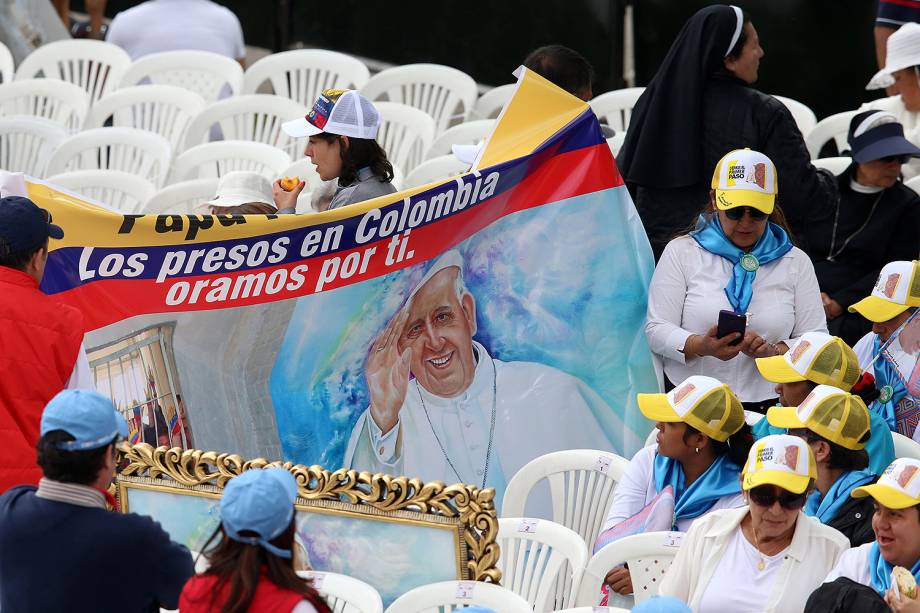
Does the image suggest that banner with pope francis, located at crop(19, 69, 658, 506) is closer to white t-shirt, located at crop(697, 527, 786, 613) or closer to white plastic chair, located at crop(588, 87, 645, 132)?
white t-shirt, located at crop(697, 527, 786, 613)

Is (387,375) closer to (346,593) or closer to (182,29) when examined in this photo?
(346,593)

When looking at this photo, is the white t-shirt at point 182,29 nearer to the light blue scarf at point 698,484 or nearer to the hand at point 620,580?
the light blue scarf at point 698,484

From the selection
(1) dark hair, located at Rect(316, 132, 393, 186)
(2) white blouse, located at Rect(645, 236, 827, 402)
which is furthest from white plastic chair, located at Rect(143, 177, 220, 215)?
(2) white blouse, located at Rect(645, 236, 827, 402)

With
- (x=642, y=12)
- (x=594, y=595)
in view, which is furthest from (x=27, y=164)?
(x=594, y=595)

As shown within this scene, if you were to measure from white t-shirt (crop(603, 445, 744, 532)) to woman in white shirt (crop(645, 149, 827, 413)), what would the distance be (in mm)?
674

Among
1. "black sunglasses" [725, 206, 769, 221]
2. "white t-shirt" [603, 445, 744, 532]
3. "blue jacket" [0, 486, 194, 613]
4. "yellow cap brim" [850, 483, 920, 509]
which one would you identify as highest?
"black sunglasses" [725, 206, 769, 221]

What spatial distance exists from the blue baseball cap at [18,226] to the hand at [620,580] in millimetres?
2172

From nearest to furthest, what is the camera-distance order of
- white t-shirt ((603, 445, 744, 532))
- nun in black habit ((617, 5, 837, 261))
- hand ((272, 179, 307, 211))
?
white t-shirt ((603, 445, 744, 532))
nun in black habit ((617, 5, 837, 261))
hand ((272, 179, 307, 211))

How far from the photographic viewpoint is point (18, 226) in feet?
16.5

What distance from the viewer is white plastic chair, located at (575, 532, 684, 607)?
16.1ft

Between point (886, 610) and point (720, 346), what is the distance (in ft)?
6.43

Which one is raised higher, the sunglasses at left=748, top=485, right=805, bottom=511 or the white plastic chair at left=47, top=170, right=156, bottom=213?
the sunglasses at left=748, top=485, right=805, bottom=511

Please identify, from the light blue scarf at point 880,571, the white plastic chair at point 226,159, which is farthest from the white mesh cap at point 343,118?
the light blue scarf at point 880,571

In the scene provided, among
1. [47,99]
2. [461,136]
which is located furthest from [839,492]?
[47,99]
